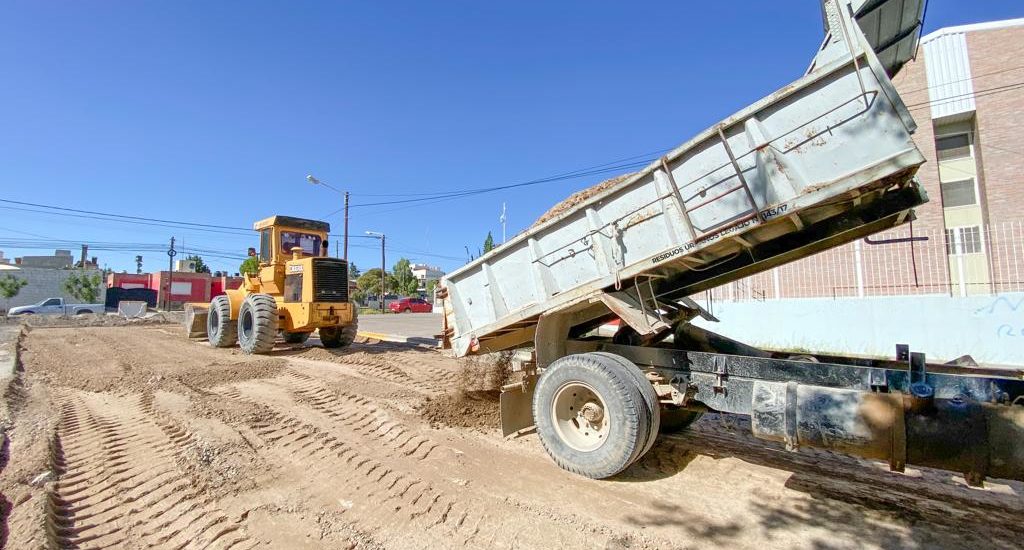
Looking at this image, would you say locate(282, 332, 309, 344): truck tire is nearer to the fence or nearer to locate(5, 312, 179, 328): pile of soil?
the fence

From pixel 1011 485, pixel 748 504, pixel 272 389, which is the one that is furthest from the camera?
pixel 272 389

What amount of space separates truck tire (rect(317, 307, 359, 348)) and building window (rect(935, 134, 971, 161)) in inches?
782

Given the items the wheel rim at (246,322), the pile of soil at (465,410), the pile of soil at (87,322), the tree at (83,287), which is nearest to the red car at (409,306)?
the pile of soil at (87,322)

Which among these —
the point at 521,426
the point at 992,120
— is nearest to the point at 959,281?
the point at 992,120

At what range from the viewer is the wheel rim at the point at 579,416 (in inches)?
163

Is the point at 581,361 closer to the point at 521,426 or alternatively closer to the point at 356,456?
the point at 521,426

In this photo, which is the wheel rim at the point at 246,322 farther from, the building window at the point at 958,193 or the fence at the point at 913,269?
the building window at the point at 958,193

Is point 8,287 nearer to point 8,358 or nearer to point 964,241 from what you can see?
point 8,358

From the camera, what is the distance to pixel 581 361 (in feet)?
13.7

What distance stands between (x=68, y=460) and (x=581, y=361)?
4.79 metres

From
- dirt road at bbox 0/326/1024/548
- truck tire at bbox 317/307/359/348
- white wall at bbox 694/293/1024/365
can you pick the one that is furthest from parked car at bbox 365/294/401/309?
dirt road at bbox 0/326/1024/548

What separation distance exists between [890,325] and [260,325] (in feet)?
47.7

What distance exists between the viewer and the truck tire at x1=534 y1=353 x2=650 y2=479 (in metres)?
3.75

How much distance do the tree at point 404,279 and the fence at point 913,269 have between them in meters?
54.6
